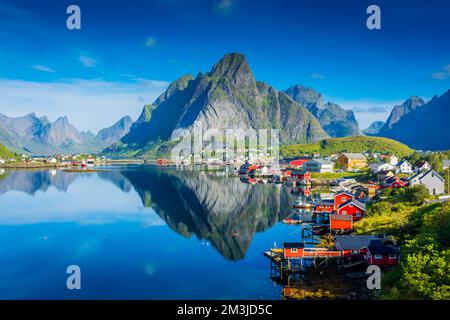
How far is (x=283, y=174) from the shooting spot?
85.1m

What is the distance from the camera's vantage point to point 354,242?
24.7 metres

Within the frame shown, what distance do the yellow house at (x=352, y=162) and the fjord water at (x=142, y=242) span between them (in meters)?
37.7

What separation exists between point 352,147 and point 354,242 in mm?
122036

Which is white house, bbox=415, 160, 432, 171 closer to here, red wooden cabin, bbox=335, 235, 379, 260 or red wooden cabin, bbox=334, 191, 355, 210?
red wooden cabin, bbox=334, 191, 355, 210

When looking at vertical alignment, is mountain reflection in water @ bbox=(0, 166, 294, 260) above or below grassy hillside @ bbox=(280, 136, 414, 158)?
below

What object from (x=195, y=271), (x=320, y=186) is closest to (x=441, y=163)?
(x=320, y=186)

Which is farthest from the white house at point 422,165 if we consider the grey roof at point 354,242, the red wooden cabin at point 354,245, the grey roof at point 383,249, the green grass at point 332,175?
the grey roof at point 383,249

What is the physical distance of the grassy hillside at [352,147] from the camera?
134750mm

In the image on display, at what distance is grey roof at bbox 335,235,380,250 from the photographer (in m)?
24.2

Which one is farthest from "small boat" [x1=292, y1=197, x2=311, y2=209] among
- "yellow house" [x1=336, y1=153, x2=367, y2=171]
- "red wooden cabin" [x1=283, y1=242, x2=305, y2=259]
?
"yellow house" [x1=336, y1=153, x2=367, y2=171]

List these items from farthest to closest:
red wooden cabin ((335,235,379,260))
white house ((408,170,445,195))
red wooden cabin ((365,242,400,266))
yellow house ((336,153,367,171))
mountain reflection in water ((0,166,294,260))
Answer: yellow house ((336,153,367,171)) < white house ((408,170,445,195)) < mountain reflection in water ((0,166,294,260)) < red wooden cabin ((335,235,379,260)) < red wooden cabin ((365,242,400,266))

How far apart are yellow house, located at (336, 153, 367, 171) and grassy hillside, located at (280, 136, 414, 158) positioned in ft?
126

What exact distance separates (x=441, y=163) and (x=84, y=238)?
2337 inches
